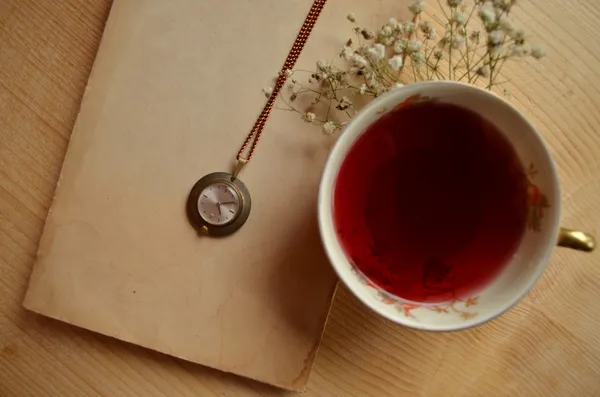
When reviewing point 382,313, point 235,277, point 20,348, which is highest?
point 382,313

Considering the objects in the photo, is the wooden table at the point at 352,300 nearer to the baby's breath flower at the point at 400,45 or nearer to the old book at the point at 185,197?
the old book at the point at 185,197

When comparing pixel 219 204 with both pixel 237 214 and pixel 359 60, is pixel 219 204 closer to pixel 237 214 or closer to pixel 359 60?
pixel 237 214

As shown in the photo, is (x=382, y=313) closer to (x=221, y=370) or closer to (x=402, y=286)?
(x=402, y=286)

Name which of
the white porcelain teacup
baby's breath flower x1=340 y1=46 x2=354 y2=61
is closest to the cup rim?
the white porcelain teacup

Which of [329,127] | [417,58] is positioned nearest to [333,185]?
[329,127]

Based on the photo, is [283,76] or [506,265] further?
[283,76]

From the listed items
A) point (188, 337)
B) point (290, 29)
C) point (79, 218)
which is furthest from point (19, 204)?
point (290, 29)
